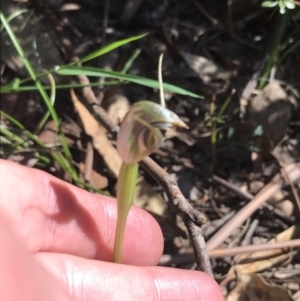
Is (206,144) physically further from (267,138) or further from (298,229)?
(298,229)

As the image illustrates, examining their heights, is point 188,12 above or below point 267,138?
above

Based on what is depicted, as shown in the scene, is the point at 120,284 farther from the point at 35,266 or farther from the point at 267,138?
the point at 267,138

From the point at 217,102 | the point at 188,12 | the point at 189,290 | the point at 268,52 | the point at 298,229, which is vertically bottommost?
the point at 189,290

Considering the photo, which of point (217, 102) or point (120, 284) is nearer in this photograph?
point (120, 284)

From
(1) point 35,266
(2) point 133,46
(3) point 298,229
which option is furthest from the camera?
(2) point 133,46

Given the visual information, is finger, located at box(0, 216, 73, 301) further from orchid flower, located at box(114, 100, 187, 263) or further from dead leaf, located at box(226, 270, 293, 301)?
dead leaf, located at box(226, 270, 293, 301)

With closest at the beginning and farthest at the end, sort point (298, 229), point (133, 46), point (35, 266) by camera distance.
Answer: point (35, 266) → point (298, 229) → point (133, 46)

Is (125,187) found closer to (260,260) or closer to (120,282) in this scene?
(120,282)

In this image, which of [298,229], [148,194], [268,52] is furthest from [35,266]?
[268,52]

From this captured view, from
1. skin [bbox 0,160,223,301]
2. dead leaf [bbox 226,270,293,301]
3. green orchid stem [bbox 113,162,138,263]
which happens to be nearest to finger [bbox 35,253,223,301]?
skin [bbox 0,160,223,301]
